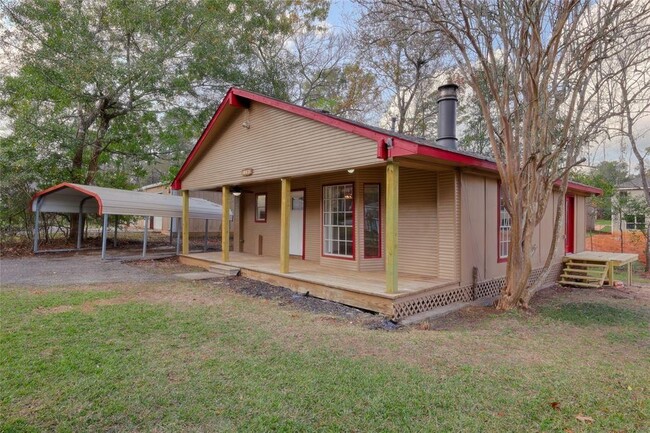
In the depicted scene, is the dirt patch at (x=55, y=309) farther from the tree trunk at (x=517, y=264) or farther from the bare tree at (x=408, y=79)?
the bare tree at (x=408, y=79)

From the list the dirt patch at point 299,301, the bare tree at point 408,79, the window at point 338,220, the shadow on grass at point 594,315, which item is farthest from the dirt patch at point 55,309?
the bare tree at point 408,79

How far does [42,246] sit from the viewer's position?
1471 cm

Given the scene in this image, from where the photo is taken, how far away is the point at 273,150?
28.0 feet

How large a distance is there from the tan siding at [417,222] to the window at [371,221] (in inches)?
24.3

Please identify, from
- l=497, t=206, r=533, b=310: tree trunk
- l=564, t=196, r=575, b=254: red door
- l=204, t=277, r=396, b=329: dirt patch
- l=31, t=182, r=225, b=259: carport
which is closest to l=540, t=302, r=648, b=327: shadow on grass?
l=497, t=206, r=533, b=310: tree trunk

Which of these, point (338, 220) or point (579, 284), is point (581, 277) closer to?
point (579, 284)

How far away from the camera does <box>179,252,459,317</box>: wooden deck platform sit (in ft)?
19.8

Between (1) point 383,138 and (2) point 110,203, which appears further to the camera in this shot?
(2) point 110,203

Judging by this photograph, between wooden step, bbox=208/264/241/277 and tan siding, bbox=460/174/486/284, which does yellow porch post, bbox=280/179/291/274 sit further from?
tan siding, bbox=460/174/486/284

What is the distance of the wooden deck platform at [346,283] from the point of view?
19.8ft

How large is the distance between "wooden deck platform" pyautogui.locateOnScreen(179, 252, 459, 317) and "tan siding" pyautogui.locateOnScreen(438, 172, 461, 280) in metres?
0.28

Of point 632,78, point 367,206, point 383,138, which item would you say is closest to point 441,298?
point 367,206

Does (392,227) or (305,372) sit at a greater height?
(392,227)

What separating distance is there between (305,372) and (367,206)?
5.25 metres
